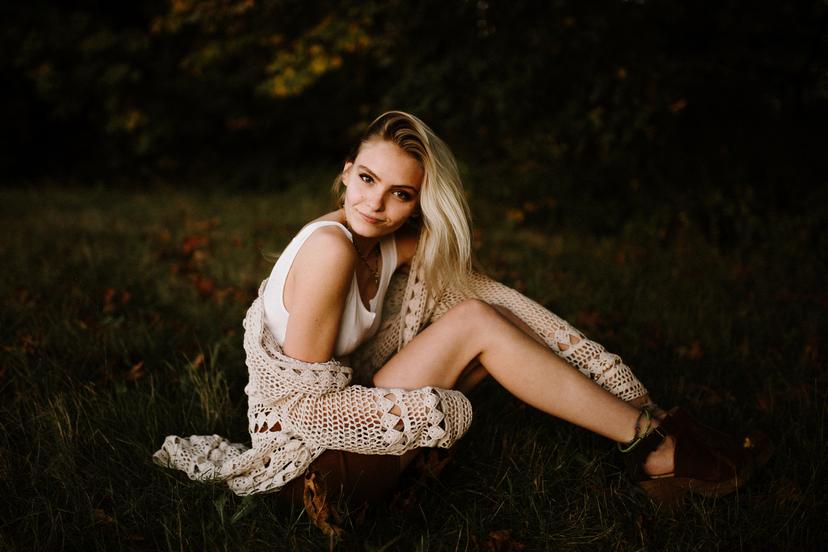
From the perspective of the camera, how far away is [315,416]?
1.79 meters

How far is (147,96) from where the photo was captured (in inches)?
334

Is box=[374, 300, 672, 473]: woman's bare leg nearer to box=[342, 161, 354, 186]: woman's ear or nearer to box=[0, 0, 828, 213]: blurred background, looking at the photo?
box=[342, 161, 354, 186]: woman's ear

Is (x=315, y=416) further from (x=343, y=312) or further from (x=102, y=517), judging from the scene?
(x=102, y=517)

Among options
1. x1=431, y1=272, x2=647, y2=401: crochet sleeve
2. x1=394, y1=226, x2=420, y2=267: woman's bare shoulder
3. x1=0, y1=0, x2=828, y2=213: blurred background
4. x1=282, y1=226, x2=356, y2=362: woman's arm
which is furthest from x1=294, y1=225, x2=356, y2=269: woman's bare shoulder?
x1=0, y1=0, x2=828, y2=213: blurred background

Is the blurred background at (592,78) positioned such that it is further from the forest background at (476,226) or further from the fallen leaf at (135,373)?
the fallen leaf at (135,373)

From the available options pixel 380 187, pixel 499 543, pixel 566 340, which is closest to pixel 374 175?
pixel 380 187

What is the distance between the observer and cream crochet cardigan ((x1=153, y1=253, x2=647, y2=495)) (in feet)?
5.78

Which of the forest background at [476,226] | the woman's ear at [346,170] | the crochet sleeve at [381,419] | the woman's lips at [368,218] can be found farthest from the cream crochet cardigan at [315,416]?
the woman's ear at [346,170]

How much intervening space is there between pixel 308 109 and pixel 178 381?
7.72m

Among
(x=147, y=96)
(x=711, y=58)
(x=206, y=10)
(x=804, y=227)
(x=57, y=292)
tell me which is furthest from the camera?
(x=147, y=96)

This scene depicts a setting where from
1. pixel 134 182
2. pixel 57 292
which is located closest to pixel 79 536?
pixel 57 292

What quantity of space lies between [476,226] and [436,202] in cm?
373

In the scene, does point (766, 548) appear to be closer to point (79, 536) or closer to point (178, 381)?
point (79, 536)

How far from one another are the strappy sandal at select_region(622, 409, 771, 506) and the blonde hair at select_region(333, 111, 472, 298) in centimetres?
93
